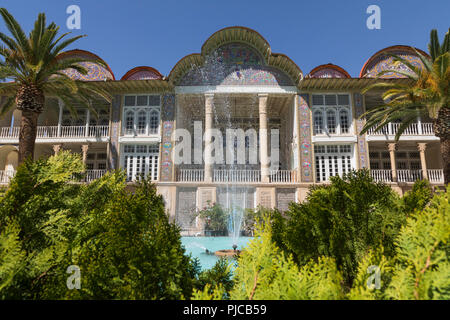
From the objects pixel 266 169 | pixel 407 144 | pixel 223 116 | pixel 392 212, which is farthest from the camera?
pixel 223 116

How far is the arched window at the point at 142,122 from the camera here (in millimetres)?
18922

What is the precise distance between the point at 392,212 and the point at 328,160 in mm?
16861

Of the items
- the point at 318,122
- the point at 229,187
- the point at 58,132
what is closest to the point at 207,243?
the point at 229,187

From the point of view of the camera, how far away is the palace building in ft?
58.6

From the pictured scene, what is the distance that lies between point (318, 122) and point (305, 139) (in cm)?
154

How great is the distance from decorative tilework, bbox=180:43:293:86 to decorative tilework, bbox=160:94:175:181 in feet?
5.05

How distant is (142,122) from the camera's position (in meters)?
19.0

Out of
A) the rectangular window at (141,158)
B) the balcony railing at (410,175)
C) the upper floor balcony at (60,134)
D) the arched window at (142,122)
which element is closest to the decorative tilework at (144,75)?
the arched window at (142,122)

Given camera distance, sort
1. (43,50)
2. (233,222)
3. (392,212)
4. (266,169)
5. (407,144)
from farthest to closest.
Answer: (407,144)
(266,169)
(233,222)
(43,50)
(392,212)

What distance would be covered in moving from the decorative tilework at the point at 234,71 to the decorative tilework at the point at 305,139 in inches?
61.1

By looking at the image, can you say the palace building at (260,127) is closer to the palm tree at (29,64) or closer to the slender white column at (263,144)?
the slender white column at (263,144)

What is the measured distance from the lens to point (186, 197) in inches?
703
